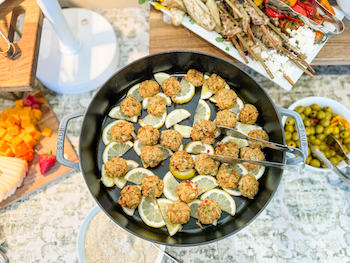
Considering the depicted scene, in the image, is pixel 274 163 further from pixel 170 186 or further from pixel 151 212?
pixel 151 212

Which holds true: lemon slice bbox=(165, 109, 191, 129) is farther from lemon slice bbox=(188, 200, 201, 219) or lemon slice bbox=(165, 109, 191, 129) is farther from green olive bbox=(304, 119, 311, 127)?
green olive bbox=(304, 119, 311, 127)

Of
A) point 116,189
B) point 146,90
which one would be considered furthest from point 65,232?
point 146,90

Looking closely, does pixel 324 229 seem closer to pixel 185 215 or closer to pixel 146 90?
pixel 185 215

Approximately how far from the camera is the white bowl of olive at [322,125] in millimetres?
1904

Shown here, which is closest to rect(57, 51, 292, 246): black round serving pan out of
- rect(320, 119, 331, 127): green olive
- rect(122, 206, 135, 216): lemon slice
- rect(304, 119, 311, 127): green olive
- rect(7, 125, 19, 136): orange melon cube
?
rect(122, 206, 135, 216): lemon slice

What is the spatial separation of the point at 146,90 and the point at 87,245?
114cm

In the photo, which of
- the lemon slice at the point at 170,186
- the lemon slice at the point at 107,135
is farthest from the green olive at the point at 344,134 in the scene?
the lemon slice at the point at 107,135

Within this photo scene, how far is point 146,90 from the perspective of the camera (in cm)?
186

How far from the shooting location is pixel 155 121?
1.86 meters

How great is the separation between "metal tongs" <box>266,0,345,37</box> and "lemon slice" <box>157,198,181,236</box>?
1.47 m

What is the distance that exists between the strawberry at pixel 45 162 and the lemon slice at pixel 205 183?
112 centimetres

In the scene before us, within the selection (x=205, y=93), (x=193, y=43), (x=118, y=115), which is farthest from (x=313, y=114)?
(x=118, y=115)

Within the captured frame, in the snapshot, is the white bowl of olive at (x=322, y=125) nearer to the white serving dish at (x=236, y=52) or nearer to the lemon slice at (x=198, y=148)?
the white serving dish at (x=236, y=52)

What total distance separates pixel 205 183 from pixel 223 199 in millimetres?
154
